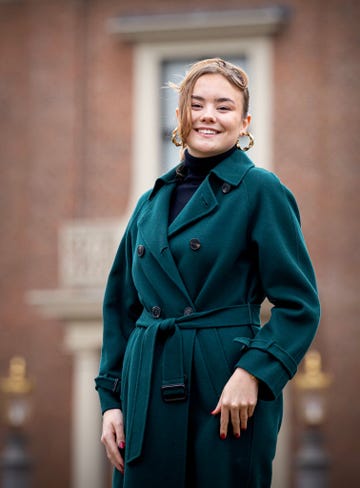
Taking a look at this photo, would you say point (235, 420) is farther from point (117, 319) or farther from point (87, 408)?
point (87, 408)

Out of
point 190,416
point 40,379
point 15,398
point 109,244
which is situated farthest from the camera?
point 40,379

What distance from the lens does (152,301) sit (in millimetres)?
2852

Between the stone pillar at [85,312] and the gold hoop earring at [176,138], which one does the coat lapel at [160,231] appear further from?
the stone pillar at [85,312]

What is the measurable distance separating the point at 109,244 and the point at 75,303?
0.95m

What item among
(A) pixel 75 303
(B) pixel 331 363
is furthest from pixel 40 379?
(B) pixel 331 363

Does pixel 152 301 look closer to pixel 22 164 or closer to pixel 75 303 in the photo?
pixel 75 303

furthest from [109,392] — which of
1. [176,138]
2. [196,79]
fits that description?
[196,79]

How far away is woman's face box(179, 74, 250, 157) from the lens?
113 inches

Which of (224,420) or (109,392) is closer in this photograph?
(224,420)

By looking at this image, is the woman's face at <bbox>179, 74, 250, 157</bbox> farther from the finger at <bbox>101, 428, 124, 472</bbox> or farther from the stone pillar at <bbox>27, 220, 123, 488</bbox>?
the stone pillar at <bbox>27, 220, 123, 488</bbox>

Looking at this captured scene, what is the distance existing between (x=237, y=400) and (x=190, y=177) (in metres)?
0.70

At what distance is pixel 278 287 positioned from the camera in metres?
2.77

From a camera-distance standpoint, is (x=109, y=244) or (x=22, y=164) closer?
(x=109, y=244)

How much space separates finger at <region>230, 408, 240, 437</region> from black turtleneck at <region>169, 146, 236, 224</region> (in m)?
0.60
